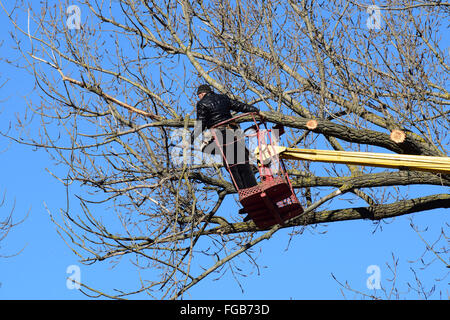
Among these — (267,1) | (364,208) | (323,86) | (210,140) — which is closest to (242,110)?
(210,140)

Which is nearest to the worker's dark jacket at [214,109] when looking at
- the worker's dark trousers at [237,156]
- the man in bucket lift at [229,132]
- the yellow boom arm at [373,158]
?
the man in bucket lift at [229,132]

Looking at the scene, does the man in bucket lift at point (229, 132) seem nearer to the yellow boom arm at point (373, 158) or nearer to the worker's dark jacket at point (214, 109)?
the worker's dark jacket at point (214, 109)

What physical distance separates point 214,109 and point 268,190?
1.32 m

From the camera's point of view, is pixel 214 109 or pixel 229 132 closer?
pixel 229 132

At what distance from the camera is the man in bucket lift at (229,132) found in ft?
27.5

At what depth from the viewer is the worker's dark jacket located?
8578mm

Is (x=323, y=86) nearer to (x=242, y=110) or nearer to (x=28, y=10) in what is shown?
(x=242, y=110)

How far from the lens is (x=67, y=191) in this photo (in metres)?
7.31

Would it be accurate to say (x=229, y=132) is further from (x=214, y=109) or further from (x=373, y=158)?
(x=373, y=158)

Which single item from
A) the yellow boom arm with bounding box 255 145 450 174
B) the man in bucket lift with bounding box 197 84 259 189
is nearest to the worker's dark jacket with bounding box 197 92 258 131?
the man in bucket lift with bounding box 197 84 259 189

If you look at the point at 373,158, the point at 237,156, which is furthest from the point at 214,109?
the point at 373,158

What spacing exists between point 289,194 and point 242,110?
1.31m

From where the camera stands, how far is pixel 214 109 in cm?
858

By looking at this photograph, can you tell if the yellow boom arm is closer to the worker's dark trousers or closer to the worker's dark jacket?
the worker's dark trousers
